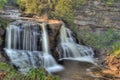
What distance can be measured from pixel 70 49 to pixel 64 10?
4686 mm

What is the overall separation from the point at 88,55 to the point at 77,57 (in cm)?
125

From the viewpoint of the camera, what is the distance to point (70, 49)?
2625 cm

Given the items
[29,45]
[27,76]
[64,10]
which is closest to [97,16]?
[64,10]

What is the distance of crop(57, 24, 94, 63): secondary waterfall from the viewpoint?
25484 mm

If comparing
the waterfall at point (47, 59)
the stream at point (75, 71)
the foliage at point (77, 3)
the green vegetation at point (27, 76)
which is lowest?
the stream at point (75, 71)

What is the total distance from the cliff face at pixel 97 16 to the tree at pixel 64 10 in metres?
1.74

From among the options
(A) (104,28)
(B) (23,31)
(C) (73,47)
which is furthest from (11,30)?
(A) (104,28)

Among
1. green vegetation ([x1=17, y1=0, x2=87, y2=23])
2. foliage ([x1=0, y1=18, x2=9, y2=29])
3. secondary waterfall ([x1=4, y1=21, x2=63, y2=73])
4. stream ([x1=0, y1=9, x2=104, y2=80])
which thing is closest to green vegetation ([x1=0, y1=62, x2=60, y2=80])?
stream ([x1=0, y1=9, x2=104, y2=80])

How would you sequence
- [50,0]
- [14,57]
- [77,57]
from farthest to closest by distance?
[50,0] < [77,57] < [14,57]

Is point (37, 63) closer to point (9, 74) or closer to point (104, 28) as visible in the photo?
point (9, 74)

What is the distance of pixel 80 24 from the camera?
3133cm

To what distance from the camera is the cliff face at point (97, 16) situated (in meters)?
31.5

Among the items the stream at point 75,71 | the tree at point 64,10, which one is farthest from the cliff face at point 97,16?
the stream at point 75,71

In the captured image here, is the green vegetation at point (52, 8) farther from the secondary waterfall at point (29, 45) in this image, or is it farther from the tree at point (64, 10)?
the secondary waterfall at point (29, 45)
